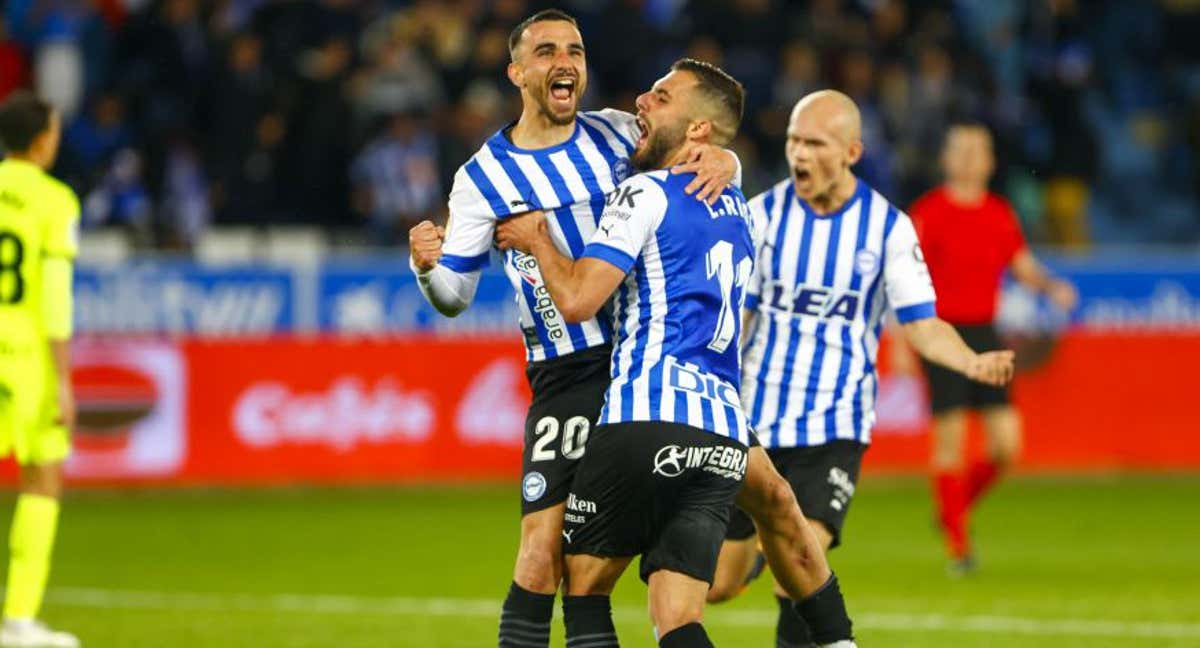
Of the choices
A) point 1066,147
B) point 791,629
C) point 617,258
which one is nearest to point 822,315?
point 791,629

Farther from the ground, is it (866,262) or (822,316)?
(866,262)

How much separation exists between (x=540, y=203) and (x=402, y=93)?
11.9 metres

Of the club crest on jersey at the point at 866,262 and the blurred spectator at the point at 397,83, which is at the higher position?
the blurred spectator at the point at 397,83

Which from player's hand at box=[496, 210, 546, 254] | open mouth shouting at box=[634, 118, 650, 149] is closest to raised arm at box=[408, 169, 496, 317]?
player's hand at box=[496, 210, 546, 254]

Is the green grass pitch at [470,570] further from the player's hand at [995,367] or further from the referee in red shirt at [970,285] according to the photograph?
the player's hand at [995,367]

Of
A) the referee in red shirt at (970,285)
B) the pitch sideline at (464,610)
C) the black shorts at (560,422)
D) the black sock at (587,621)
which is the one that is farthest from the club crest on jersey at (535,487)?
the referee in red shirt at (970,285)

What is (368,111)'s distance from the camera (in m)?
18.4

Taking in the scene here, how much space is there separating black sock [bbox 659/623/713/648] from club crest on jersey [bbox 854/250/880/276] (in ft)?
7.04

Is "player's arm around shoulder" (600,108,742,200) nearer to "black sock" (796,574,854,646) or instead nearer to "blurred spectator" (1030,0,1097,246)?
"black sock" (796,574,854,646)

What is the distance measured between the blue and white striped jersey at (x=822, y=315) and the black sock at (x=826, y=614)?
41.6 inches

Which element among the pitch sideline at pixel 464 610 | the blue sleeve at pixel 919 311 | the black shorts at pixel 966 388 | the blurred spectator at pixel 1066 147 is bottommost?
the pitch sideline at pixel 464 610

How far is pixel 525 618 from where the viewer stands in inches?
259

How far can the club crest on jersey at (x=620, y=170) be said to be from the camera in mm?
6754

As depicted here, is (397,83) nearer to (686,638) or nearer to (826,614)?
(826,614)
